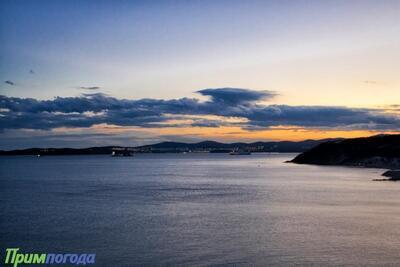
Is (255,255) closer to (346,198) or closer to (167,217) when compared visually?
(167,217)

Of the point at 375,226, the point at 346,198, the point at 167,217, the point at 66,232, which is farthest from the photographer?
the point at 346,198

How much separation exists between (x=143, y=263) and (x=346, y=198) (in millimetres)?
46891

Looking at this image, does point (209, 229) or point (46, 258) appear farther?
point (209, 229)

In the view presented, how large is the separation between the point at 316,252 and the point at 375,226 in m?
13.6

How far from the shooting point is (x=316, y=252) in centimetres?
3397

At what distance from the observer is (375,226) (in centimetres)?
4494

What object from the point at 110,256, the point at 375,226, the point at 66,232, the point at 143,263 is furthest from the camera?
the point at 375,226

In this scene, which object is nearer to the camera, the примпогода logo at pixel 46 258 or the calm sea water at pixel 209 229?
the примпогода logo at pixel 46 258

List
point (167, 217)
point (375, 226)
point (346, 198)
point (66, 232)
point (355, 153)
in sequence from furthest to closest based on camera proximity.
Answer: point (355, 153) < point (346, 198) < point (167, 217) < point (375, 226) < point (66, 232)

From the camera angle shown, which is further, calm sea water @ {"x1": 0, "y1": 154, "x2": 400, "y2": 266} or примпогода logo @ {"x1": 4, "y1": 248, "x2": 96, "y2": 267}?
calm sea water @ {"x1": 0, "y1": 154, "x2": 400, "y2": 266}

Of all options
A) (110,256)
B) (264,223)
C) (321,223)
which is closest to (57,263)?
(110,256)

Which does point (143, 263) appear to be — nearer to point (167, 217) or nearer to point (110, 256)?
point (110, 256)

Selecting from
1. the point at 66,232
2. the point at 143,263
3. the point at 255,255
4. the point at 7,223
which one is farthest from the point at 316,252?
the point at 7,223

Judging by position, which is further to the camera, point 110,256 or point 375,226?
point 375,226
